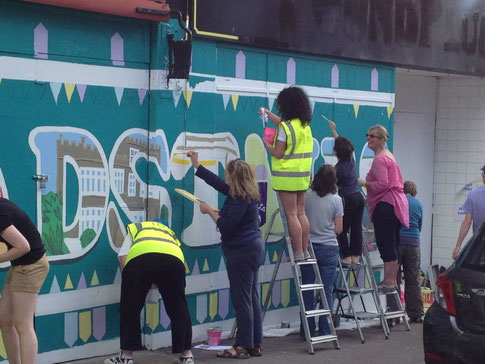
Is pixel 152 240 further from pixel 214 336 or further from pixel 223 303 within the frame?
pixel 223 303

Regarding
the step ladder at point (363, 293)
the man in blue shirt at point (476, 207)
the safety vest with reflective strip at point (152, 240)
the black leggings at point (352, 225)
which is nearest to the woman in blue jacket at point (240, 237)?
the safety vest with reflective strip at point (152, 240)

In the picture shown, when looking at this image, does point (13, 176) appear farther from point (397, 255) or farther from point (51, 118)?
point (397, 255)

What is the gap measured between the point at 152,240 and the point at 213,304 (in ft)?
5.39

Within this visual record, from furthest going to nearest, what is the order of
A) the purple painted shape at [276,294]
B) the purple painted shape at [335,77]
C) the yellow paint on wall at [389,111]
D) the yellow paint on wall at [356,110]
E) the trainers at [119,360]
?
1. the yellow paint on wall at [389,111]
2. the yellow paint on wall at [356,110]
3. the purple painted shape at [335,77]
4. the purple painted shape at [276,294]
5. the trainers at [119,360]

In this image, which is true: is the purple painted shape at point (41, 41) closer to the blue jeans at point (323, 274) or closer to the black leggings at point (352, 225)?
the blue jeans at point (323, 274)

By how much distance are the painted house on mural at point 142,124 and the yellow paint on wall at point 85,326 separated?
0.02 meters

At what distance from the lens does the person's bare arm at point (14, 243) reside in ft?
22.3

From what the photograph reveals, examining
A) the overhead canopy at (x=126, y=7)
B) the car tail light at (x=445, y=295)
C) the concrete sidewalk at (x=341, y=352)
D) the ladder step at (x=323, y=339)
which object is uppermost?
the overhead canopy at (x=126, y=7)

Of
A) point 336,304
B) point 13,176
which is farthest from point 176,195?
point 336,304

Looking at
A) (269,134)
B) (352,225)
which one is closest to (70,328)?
(269,134)

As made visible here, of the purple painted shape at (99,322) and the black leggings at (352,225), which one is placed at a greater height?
the black leggings at (352,225)

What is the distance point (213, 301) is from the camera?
944cm

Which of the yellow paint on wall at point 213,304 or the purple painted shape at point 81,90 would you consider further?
the yellow paint on wall at point 213,304

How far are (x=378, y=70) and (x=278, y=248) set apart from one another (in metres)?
2.81
